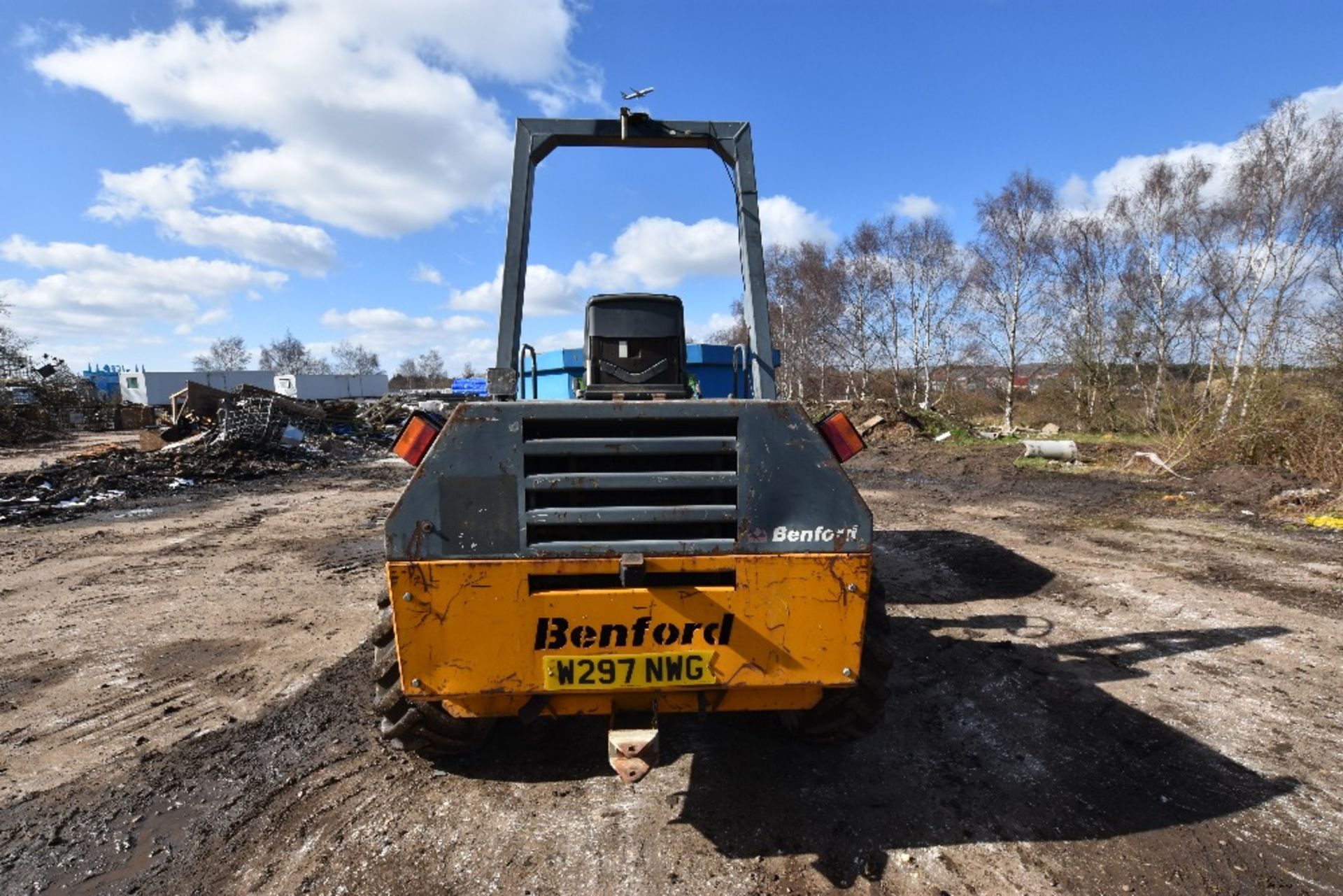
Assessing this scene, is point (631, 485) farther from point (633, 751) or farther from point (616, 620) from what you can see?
point (633, 751)

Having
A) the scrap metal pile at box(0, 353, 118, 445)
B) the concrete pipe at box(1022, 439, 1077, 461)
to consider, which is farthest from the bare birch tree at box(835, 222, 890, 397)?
the scrap metal pile at box(0, 353, 118, 445)

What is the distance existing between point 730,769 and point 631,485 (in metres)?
1.62

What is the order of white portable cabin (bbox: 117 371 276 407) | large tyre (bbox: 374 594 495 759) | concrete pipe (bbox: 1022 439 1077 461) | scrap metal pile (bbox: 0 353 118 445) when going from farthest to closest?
1. white portable cabin (bbox: 117 371 276 407)
2. scrap metal pile (bbox: 0 353 118 445)
3. concrete pipe (bbox: 1022 439 1077 461)
4. large tyre (bbox: 374 594 495 759)

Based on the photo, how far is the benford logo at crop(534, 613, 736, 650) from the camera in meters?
2.44

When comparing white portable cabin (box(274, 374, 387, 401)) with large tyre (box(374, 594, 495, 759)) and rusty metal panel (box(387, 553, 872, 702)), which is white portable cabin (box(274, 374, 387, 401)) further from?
rusty metal panel (box(387, 553, 872, 702))

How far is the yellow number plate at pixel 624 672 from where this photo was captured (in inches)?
96.9

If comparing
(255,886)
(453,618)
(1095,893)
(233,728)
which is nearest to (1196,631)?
(1095,893)

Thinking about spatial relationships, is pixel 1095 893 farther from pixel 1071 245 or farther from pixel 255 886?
pixel 1071 245

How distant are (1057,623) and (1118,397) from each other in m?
24.3

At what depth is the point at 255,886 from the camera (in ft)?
8.11

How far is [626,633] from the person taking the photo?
2.46 metres

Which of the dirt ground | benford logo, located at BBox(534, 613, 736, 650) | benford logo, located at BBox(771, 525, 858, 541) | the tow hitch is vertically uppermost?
benford logo, located at BBox(771, 525, 858, 541)

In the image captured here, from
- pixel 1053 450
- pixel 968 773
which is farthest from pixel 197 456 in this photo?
pixel 1053 450

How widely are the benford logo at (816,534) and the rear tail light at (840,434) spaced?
38 centimetres
